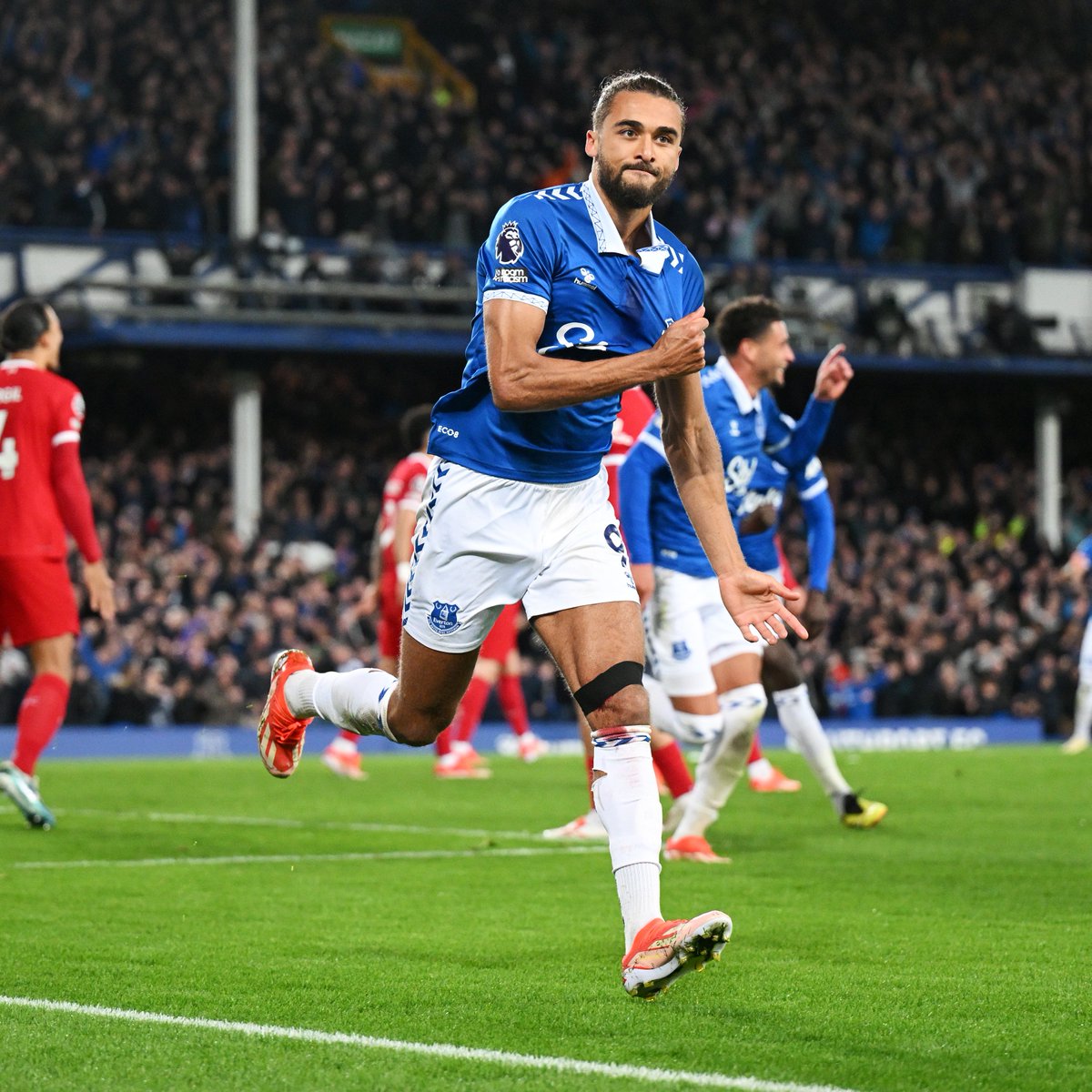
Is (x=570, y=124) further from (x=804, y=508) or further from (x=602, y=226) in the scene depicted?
(x=602, y=226)

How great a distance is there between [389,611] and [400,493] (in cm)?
107

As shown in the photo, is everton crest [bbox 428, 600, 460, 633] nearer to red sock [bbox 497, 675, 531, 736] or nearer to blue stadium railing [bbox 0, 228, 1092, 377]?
red sock [bbox 497, 675, 531, 736]

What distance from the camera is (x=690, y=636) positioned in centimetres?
885

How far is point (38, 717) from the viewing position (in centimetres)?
961

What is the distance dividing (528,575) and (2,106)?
23.4 m

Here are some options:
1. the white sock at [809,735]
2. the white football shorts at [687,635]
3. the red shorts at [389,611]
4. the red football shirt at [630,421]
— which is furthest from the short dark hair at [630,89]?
the red shorts at [389,611]

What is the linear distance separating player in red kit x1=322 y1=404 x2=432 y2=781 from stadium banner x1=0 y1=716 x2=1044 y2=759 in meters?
5.09

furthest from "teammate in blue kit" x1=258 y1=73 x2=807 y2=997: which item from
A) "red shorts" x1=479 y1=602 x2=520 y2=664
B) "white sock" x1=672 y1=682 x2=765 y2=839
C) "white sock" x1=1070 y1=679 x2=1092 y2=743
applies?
"white sock" x1=1070 y1=679 x2=1092 y2=743

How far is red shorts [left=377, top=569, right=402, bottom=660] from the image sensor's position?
14.4m

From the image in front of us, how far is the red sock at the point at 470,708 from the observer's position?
1480 cm

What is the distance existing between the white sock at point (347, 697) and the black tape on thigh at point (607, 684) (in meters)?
0.83

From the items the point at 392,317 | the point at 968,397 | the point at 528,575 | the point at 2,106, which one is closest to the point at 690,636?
the point at 528,575

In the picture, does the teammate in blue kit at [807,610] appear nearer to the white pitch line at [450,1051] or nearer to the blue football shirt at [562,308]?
the blue football shirt at [562,308]

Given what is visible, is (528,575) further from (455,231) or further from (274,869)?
(455,231)
